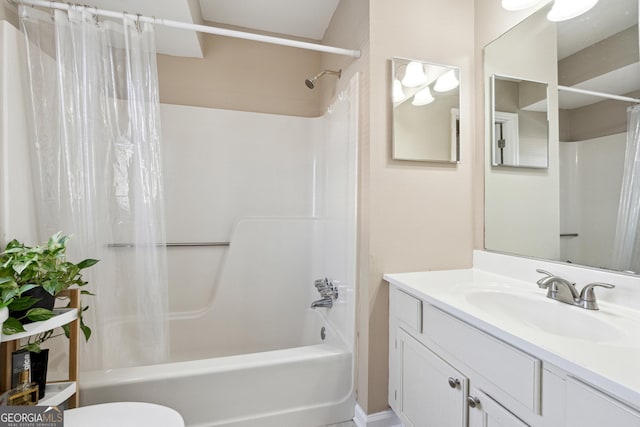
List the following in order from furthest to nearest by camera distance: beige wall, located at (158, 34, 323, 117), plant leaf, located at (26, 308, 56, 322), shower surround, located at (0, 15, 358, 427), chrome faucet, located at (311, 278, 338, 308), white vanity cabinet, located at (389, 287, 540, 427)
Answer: beige wall, located at (158, 34, 323, 117), chrome faucet, located at (311, 278, 338, 308), shower surround, located at (0, 15, 358, 427), plant leaf, located at (26, 308, 56, 322), white vanity cabinet, located at (389, 287, 540, 427)

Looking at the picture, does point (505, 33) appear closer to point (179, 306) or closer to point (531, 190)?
point (531, 190)

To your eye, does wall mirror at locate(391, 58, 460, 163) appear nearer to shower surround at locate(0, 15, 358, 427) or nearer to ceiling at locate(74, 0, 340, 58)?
shower surround at locate(0, 15, 358, 427)

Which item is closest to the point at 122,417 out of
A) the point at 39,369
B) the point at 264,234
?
the point at 39,369

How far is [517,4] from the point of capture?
132 centimetres

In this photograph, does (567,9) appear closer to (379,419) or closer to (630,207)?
(630,207)

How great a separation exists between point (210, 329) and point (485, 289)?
1.84 m

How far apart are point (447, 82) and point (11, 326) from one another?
201cm

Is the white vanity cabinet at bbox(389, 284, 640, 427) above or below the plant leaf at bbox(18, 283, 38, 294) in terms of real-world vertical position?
below

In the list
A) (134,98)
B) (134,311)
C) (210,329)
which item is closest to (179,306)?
(210,329)

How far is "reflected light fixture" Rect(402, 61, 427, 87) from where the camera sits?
1.48m

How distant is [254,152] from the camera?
232 centimetres

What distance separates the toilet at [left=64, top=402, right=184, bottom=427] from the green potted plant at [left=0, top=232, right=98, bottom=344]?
278 mm

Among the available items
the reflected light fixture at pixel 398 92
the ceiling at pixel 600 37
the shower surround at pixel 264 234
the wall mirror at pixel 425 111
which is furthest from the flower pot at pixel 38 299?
the ceiling at pixel 600 37

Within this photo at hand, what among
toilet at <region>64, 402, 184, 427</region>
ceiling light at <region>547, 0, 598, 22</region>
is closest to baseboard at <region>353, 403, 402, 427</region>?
toilet at <region>64, 402, 184, 427</region>
